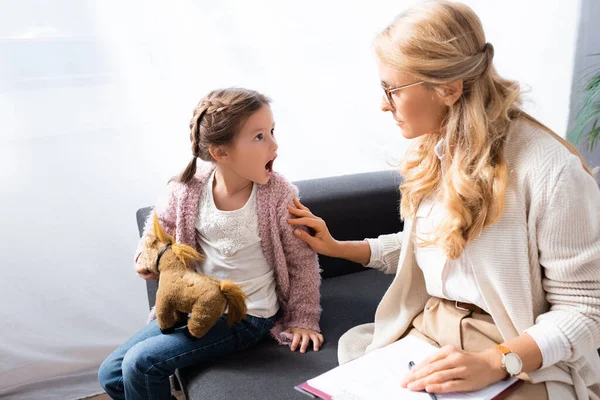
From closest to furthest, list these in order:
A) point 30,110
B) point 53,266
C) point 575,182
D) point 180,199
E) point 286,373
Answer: point 575,182 → point 286,373 → point 180,199 → point 30,110 → point 53,266

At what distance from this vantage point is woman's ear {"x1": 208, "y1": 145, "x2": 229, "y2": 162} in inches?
56.4

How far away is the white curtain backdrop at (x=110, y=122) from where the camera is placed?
1755 millimetres

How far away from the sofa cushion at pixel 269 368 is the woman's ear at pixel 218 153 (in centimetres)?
49

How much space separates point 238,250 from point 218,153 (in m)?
0.25

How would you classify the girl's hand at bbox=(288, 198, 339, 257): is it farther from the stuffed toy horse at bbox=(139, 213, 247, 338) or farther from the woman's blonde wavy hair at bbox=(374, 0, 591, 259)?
the woman's blonde wavy hair at bbox=(374, 0, 591, 259)

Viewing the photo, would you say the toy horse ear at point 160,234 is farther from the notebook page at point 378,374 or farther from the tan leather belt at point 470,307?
the tan leather belt at point 470,307

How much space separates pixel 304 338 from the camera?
1.48 meters

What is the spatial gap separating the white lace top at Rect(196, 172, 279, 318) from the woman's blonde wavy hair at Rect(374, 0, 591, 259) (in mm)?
522

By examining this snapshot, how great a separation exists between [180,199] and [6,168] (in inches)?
25.8

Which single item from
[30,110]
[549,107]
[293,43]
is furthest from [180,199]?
[549,107]

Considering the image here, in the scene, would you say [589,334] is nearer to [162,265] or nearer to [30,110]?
[162,265]

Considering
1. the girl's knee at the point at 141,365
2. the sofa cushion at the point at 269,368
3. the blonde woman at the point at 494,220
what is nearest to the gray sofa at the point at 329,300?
the sofa cushion at the point at 269,368

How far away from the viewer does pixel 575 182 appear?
3.46ft

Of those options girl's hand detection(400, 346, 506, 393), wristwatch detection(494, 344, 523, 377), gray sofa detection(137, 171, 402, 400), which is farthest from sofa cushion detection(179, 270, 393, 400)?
wristwatch detection(494, 344, 523, 377)
